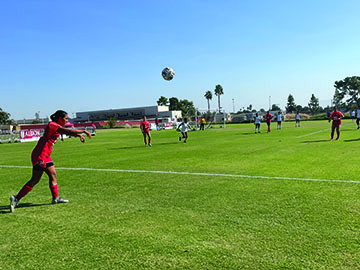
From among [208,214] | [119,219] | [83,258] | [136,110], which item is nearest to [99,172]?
[119,219]

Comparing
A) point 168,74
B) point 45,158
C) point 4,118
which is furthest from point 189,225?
point 4,118

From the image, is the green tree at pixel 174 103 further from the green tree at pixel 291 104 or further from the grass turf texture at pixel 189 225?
the grass turf texture at pixel 189 225

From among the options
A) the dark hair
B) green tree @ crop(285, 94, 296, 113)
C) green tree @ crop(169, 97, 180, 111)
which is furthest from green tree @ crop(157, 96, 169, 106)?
the dark hair

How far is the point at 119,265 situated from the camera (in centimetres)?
340

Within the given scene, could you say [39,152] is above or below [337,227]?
above

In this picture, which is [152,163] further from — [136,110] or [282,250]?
[136,110]

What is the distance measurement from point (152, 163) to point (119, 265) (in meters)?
8.02

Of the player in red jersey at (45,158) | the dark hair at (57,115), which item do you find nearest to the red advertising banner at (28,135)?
the dark hair at (57,115)

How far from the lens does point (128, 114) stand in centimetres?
13062

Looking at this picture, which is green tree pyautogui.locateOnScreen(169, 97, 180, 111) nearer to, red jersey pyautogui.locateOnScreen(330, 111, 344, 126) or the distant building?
the distant building

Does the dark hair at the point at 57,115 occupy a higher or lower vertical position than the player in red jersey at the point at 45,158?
higher

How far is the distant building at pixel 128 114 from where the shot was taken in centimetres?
12219

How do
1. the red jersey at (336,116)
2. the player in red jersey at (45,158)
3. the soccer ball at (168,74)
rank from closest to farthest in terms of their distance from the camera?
1. the player in red jersey at (45,158)
2. the red jersey at (336,116)
3. the soccer ball at (168,74)

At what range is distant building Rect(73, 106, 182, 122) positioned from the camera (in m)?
122
